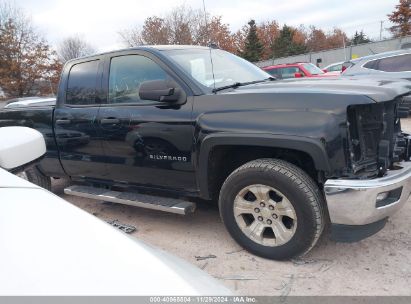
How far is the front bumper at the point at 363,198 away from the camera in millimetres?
2438

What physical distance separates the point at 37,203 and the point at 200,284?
2.08 ft

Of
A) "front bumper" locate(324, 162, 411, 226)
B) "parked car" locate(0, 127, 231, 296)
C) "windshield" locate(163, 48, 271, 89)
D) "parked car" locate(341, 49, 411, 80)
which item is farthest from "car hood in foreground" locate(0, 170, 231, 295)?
"parked car" locate(341, 49, 411, 80)

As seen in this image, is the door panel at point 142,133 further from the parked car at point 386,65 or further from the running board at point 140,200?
the parked car at point 386,65

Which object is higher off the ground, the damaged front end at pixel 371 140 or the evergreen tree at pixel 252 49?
the evergreen tree at pixel 252 49

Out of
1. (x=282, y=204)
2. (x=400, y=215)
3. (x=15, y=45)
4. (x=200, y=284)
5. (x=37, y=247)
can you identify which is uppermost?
(x=15, y=45)

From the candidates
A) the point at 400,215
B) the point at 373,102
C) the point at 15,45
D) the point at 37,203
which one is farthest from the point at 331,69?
the point at 15,45

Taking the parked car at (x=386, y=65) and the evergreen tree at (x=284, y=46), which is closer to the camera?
the parked car at (x=386, y=65)

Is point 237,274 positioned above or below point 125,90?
below

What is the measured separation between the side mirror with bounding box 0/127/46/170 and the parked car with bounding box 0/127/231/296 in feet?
1.29

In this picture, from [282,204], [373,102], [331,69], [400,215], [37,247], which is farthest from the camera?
[331,69]

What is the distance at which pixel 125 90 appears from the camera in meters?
3.64

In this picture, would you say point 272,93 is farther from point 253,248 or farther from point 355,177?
point 253,248

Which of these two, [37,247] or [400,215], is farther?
[400,215]

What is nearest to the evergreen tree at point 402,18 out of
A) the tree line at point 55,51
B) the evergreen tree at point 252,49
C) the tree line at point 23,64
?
the tree line at point 55,51
